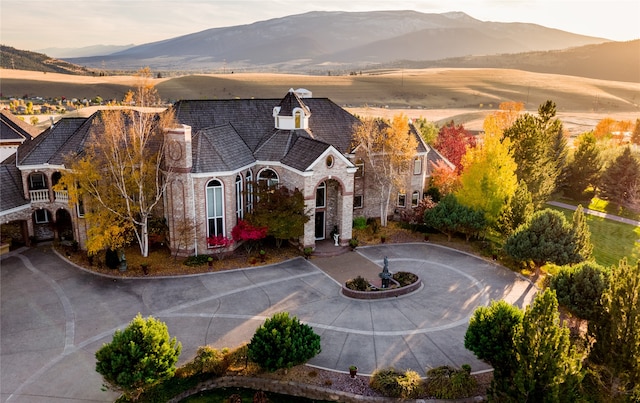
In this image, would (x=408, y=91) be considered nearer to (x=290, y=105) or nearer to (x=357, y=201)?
(x=357, y=201)

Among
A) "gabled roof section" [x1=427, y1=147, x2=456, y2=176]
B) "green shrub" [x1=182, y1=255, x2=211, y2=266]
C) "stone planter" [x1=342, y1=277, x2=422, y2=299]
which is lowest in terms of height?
"stone planter" [x1=342, y1=277, x2=422, y2=299]

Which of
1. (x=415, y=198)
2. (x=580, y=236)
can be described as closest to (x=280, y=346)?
(x=580, y=236)

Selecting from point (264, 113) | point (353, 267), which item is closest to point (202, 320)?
point (353, 267)

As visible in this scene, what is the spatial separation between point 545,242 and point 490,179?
6807 mm

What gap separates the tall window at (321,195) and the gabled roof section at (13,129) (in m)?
24.0

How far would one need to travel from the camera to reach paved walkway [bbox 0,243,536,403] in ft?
69.0

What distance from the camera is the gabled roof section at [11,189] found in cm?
3156

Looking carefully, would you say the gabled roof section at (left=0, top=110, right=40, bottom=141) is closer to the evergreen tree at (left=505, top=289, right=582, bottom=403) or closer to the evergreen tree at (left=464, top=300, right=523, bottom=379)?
the evergreen tree at (left=464, top=300, right=523, bottom=379)

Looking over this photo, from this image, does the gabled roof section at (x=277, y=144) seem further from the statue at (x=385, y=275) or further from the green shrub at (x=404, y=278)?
the green shrub at (x=404, y=278)

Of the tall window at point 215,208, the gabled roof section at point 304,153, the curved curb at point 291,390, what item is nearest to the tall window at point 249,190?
the tall window at point 215,208

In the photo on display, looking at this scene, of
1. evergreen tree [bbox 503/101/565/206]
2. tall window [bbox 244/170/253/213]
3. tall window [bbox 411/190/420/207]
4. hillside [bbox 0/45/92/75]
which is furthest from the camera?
hillside [bbox 0/45/92/75]

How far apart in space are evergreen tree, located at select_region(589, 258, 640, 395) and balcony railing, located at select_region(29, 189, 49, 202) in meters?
34.3

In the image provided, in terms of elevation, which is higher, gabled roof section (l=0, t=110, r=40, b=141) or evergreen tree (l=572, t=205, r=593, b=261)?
gabled roof section (l=0, t=110, r=40, b=141)

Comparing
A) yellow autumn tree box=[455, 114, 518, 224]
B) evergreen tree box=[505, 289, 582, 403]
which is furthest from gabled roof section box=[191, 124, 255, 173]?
evergreen tree box=[505, 289, 582, 403]
